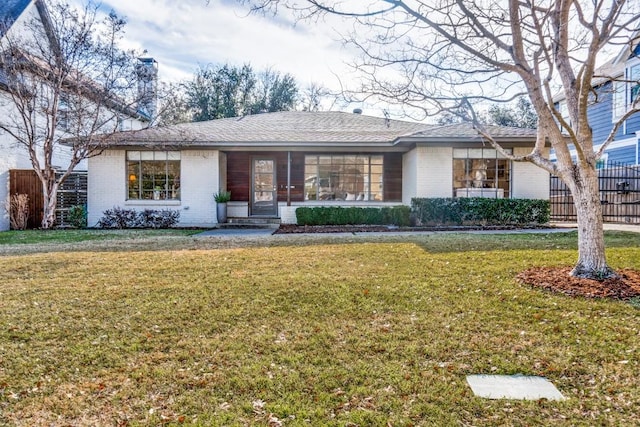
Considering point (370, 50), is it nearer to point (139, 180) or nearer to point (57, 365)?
point (57, 365)

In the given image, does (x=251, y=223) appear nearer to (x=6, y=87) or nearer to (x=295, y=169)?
(x=295, y=169)

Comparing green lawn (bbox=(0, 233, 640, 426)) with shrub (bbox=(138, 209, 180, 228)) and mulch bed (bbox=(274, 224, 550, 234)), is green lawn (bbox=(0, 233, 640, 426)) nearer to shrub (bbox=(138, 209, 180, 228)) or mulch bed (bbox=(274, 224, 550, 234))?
mulch bed (bbox=(274, 224, 550, 234))

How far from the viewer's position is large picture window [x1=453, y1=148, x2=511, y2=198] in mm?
13930

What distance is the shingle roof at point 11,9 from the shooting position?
14.0 m

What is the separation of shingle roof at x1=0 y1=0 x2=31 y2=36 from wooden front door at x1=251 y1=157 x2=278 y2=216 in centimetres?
894

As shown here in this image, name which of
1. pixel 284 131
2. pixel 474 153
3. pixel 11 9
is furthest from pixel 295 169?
pixel 11 9

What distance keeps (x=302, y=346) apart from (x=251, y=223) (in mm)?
11382

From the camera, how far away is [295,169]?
1585cm

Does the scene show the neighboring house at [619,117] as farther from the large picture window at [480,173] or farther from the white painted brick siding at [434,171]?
the white painted brick siding at [434,171]

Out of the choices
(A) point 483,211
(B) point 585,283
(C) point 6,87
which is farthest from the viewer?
(C) point 6,87

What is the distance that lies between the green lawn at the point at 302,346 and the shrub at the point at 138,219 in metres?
7.65

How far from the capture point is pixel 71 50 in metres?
13.1

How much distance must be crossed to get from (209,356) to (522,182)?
13.2 m

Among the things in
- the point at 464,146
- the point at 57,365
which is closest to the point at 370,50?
the point at 57,365
